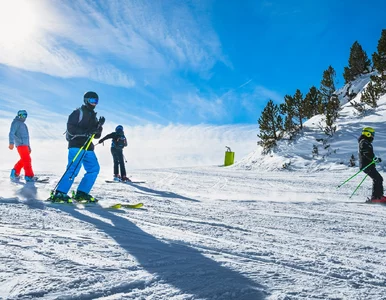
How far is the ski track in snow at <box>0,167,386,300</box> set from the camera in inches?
71.1

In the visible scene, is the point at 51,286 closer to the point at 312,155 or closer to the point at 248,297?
the point at 248,297

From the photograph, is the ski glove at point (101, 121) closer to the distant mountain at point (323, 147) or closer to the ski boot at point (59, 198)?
the ski boot at point (59, 198)

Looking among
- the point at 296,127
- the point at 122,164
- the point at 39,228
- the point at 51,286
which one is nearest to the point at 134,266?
the point at 51,286

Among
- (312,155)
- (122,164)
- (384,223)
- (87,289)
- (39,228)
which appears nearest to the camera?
(87,289)

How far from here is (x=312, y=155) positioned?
1812cm

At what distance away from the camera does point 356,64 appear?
40.2 m

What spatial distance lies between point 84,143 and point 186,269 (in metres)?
Result: 4.01

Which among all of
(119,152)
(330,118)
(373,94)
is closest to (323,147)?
(330,118)

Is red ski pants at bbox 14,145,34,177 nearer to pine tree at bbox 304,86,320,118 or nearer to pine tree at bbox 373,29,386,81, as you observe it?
pine tree at bbox 304,86,320,118

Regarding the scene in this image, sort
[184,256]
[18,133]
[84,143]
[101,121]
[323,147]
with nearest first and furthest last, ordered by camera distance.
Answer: [184,256] < [84,143] < [101,121] < [18,133] < [323,147]

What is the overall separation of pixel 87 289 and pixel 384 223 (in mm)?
4133

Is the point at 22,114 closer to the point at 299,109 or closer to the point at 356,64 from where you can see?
the point at 299,109

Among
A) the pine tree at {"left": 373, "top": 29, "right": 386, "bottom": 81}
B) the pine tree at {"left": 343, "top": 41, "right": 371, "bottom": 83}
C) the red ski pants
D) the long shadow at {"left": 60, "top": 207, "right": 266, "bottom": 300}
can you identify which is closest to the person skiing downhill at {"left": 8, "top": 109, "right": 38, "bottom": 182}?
the red ski pants

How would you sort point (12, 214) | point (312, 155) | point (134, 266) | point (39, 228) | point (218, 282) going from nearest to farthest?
1. point (218, 282)
2. point (134, 266)
3. point (39, 228)
4. point (12, 214)
5. point (312, 155)
